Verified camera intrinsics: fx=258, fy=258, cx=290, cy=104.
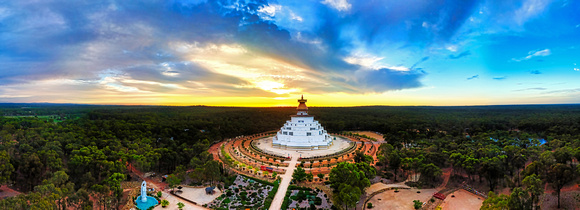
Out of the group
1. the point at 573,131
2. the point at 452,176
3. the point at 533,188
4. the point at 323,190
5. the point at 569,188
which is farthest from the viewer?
the point at 573,131

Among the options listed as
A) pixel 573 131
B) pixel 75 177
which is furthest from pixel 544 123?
pixel 75 177

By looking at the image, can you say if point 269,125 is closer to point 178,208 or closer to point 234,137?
point 234,137

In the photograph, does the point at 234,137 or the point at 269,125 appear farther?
the point at 269,125

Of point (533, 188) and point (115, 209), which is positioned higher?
point (533, 188)

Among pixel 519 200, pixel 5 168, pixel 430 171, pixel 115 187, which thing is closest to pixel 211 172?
pixel 115 187

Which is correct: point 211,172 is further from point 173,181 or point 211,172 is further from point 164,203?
point 164,203

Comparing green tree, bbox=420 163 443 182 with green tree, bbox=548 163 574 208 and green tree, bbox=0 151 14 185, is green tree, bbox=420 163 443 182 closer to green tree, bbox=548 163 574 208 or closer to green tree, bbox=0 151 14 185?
green tree, bbox=548 163 574 208
